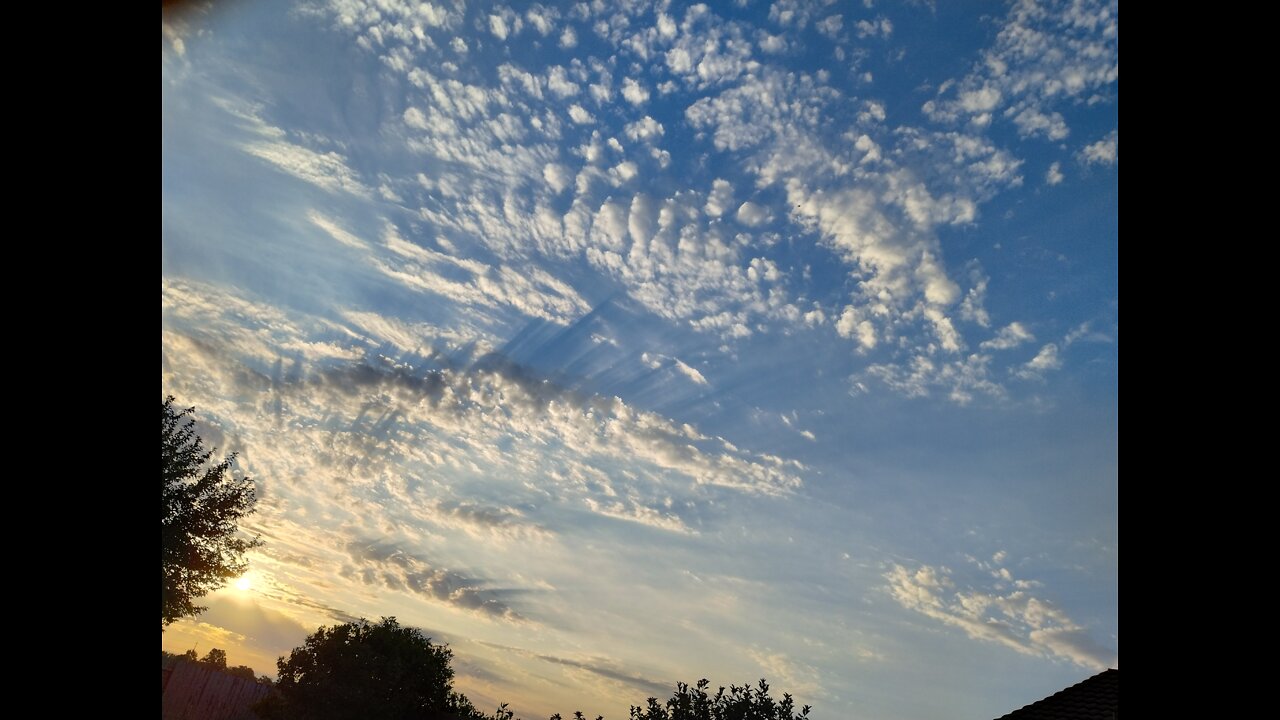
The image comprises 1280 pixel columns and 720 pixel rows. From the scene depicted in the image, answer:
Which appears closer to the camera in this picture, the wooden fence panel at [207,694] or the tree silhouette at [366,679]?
the wooden fence panel at [207,694]

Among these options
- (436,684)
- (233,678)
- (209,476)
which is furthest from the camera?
(436,684)

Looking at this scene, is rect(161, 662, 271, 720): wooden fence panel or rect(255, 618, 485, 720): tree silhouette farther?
rect(255, 618, 485, 720): tree silhouette

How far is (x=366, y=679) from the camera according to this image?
35.4 meters

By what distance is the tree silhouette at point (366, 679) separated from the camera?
114ft

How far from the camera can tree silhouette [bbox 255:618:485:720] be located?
3481cm

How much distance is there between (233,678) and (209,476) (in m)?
11.1

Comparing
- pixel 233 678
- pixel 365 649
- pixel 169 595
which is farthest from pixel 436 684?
pixel 169 595
